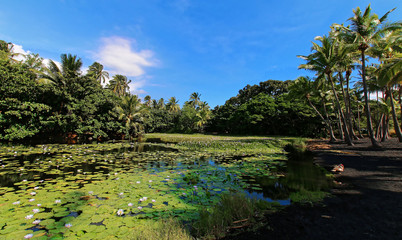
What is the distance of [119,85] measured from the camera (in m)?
55.4

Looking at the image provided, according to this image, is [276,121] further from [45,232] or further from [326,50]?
[45,232]

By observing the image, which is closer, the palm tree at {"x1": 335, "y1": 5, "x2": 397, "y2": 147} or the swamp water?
the swamp water

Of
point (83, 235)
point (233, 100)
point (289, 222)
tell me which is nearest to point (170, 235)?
point (83, 235)

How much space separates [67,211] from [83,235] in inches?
51.1

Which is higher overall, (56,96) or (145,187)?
(56,96)

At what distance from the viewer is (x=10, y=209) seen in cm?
380

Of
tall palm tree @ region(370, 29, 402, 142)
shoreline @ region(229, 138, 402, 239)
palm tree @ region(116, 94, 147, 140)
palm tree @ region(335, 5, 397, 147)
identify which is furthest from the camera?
palm tree @ region(116, 94, 147, 140)

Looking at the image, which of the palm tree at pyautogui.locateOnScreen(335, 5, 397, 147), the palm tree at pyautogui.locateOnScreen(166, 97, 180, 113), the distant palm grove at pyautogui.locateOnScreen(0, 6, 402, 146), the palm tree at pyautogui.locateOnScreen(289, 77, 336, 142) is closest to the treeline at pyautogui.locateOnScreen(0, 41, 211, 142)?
the distant palm grove at pyautogui.locateOnScreen(0, 6, 402, 146)

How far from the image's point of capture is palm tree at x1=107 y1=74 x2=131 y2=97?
54.6 meters

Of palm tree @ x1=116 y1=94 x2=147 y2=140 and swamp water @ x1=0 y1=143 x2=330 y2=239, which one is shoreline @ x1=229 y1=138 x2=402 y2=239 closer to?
swamp water @ x1=0 y1=143 x2=330 y2=239

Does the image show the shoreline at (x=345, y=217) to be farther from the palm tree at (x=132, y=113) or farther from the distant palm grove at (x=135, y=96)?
the palm tree at (x=132, y=113)

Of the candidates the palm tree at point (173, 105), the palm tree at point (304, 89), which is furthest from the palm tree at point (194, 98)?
the palm tree at point (304, 89)

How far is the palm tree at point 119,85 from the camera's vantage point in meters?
54.6

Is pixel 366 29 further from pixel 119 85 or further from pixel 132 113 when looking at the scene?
pixel 119 85
